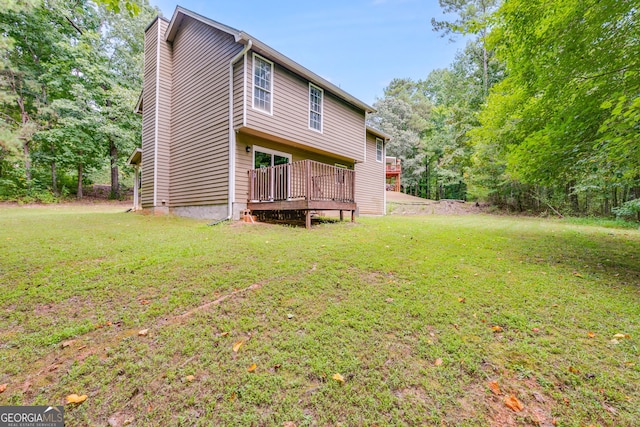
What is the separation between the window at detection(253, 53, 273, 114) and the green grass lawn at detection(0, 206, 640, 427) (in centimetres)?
594

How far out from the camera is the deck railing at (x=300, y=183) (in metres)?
7.61

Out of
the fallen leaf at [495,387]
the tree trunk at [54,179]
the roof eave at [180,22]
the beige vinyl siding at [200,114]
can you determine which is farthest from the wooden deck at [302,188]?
the tree trunk at [54,179]

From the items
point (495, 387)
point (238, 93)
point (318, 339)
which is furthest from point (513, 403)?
point (238, 93)

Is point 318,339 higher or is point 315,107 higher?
point 315,107

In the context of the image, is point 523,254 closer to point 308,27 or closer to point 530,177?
point 530,177

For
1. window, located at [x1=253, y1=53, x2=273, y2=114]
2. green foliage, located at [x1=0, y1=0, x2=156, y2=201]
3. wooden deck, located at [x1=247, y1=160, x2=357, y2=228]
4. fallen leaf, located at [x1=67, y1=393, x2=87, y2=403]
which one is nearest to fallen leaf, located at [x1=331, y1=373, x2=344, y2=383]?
fallen leaf, located at [x1=67, y1=393, x2=87, y2=403]

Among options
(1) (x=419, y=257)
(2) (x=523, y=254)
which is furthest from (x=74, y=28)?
(2) (x=523, y=254)

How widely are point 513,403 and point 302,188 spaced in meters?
6.67

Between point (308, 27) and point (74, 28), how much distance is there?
1613 centimetres

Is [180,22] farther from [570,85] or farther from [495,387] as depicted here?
[495,387]

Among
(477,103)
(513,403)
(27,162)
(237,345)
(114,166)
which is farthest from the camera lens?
(114,166)

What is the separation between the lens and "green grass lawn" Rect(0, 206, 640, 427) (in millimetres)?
1657

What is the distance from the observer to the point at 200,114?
9523mm

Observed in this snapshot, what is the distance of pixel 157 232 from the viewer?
6664 millimetres
